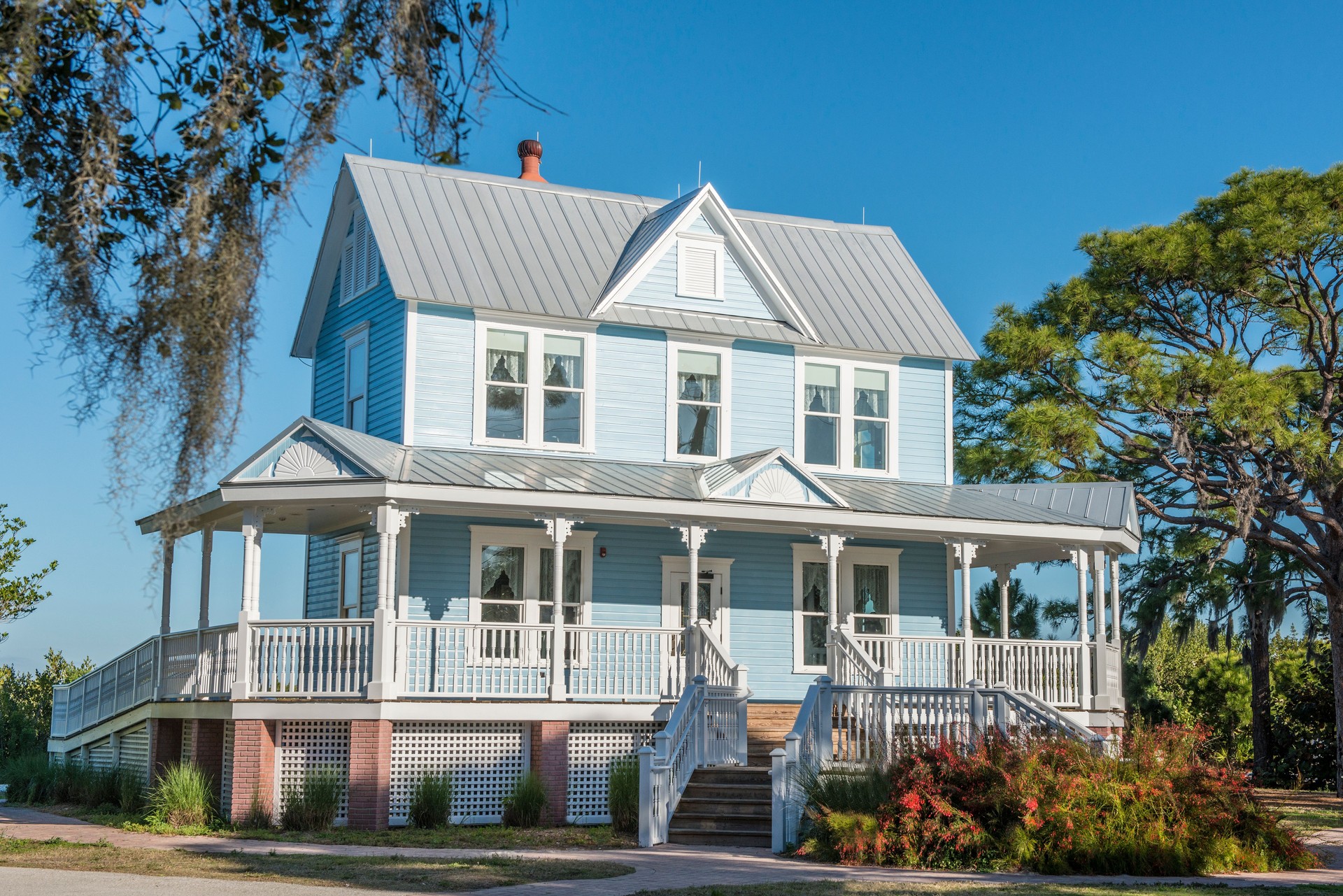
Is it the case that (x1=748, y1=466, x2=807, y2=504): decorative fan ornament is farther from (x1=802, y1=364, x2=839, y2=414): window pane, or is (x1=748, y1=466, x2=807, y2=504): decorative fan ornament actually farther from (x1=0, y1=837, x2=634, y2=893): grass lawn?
(x1=0, y1=837, x2=634, y2=893): grass lawn

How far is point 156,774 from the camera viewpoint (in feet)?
67.4

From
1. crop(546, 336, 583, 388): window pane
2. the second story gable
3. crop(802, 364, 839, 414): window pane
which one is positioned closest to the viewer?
the second story gable

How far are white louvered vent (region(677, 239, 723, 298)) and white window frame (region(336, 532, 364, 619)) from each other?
6.26 metres

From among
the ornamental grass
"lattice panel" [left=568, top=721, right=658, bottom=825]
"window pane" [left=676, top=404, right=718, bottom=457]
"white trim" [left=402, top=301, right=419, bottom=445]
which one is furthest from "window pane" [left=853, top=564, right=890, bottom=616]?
the ornamental grass

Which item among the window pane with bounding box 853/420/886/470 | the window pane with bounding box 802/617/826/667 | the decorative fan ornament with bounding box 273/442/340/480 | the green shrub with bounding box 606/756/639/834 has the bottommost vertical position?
the green shrub with bounding box 606/756/639/834

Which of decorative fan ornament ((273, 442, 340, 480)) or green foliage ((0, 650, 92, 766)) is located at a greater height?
decorative fan ornament ((273, 442, 340, 480))

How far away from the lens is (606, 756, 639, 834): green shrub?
1745cm

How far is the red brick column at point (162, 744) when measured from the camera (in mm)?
20844

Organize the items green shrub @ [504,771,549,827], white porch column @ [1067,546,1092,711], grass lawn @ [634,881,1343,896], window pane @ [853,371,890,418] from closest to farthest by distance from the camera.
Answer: grass lawn @ [634,881,1343,896] → green shrub @ [504,771,549,827] → white porch column @ [1067,546,1092,711] → window pane @ [853,371,890,418]

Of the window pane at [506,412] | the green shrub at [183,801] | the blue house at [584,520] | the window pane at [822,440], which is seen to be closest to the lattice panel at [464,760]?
the blue house at [584,520]

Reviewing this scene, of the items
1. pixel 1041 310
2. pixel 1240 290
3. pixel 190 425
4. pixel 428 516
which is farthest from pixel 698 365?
pixel 190 425

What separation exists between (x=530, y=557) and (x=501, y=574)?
49 centimetres

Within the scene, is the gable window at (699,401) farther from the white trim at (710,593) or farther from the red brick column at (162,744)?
the red brick column at (162,744)

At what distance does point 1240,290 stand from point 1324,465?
3.61 meters
